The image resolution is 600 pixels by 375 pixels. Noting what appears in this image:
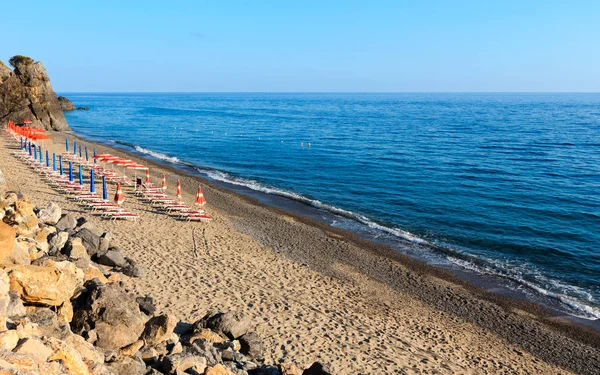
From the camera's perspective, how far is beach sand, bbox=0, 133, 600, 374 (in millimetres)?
10984

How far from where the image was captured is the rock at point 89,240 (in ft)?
40.9

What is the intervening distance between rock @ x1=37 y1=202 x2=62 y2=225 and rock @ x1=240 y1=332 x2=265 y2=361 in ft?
23.6

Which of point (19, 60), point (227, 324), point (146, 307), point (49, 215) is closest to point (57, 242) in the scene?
point (49, 215)

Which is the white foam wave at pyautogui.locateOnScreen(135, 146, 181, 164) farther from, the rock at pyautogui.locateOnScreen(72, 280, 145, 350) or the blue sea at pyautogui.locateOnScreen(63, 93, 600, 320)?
the rock at pyautogui.locateOnScreen(72, 280, 145, 350)

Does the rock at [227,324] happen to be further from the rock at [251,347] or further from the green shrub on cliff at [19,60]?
the green shrub on cliff at [19,60]

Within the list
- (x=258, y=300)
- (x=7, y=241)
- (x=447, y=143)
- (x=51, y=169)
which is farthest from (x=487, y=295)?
(x=447, y=143)

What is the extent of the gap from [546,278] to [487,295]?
3143 mm

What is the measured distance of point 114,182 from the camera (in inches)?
1035

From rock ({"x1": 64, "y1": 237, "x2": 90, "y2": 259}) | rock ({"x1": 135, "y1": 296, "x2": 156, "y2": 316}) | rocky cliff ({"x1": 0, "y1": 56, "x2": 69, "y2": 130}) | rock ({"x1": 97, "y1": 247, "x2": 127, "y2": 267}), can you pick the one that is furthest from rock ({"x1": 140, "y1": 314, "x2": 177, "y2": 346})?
rocky cliff ({"x1": 0, "y1": 56, "x2": 69, "y2": 130})

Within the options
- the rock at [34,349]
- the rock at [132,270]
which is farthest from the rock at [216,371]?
the rock at [132,270]

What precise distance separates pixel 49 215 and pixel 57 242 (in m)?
2.66

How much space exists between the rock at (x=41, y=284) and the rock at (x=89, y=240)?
492 cm

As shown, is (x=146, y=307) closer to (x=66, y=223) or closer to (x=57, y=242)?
(x=57, y=242)

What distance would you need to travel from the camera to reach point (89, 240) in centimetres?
1262
